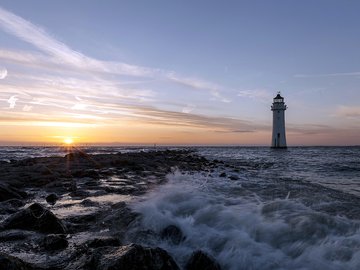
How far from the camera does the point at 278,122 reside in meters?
61.6

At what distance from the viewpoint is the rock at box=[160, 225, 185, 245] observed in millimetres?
5603

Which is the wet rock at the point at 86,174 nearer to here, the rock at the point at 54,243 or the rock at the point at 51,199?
the rock at the point at 51,199

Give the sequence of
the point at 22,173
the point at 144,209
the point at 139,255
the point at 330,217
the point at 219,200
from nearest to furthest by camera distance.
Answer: the point at 139,255, the point at 330,217, the point at 144,209, the point at 219,200, the point at 22,173

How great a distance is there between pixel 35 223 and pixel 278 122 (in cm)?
6008

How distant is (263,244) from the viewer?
214 inches

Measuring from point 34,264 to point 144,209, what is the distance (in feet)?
11.8

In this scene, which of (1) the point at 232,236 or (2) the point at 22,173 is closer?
(1) the point at 232,236

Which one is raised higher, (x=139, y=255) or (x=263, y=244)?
(x=139, y=255)

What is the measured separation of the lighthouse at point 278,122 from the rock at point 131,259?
198 ft

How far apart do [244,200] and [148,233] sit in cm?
412

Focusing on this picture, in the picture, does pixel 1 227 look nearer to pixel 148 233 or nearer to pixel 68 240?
pixel 68 240

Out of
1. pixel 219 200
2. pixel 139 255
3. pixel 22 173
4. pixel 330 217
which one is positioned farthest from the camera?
pixel 22 173

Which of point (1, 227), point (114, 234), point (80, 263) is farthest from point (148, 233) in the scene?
point (1, 227)

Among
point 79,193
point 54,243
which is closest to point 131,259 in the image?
point 54,243
